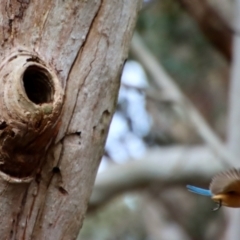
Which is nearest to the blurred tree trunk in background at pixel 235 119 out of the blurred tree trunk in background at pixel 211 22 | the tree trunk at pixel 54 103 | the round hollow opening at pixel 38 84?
the blurred tree trunk in background at pixel 211 22

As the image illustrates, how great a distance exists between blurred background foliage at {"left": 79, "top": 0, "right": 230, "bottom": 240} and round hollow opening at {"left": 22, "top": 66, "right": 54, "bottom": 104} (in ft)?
9.99

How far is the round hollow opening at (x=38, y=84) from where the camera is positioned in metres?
0.93

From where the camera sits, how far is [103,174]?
312cm

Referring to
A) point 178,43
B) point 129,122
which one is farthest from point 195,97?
point 129,122

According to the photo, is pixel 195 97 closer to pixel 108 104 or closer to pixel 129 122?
pixel 129 122

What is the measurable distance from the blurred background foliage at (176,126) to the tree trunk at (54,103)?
293 cm

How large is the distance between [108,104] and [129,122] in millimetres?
2996

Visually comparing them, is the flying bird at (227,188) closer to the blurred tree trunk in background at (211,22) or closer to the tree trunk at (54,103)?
the tree trunk at (54,103)

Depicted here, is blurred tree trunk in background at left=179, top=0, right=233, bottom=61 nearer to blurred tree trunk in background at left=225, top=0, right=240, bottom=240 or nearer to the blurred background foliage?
blurred tree trunk in background at left=225, top=0, right=240, bottom=240

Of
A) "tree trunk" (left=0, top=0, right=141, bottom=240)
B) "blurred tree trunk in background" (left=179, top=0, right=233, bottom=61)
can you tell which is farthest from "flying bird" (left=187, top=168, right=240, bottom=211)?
"blurred tree trunk in background" (left=179, top=0, right=233, bottom=61)

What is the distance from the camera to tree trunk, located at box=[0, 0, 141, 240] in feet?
2.99

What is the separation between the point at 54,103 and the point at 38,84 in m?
0.04

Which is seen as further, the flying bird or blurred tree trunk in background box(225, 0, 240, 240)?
blurred tree trunk in background box(225, 0, 240, 240)

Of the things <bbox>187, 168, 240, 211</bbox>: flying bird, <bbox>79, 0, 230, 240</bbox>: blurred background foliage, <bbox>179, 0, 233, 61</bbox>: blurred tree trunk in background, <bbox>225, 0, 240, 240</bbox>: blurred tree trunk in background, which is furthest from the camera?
<bbox>79, 0, 230, 240</bbox>: blurred background foliage
